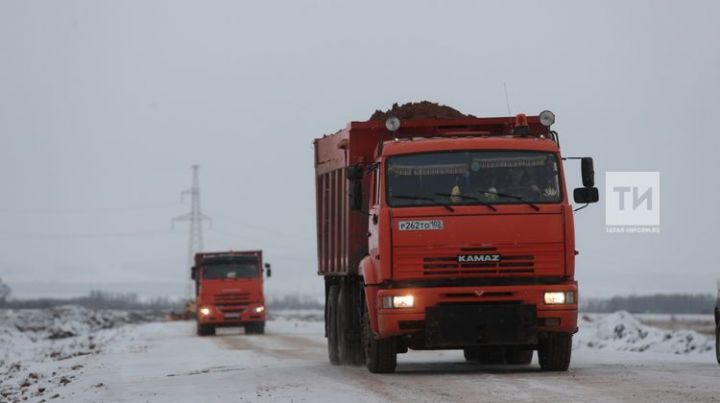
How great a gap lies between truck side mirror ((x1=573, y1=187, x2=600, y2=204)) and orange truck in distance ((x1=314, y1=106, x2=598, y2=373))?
14 mm

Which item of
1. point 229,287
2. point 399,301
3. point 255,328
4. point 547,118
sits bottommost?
point 255,328

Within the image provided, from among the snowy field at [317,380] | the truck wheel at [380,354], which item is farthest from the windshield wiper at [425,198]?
the snowy field at [317,380]

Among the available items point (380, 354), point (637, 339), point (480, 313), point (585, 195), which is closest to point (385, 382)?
point (480, 313)

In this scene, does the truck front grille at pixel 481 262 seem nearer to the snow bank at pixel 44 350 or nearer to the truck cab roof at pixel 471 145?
the truck cab roof at pixel 471 145

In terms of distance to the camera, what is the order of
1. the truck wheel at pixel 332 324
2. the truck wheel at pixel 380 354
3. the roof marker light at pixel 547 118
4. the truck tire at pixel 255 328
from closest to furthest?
the truck wheel at pixel 380 354 < the roof marker light at pixel 547 118 < the truck wheel at pixel 332 324 < the truck tire at pixel 255 328

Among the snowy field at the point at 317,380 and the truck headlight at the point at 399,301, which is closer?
the snowy field at the point at 317,380

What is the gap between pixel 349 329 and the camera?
22188 mm

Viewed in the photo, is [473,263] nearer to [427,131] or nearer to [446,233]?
[446,233]

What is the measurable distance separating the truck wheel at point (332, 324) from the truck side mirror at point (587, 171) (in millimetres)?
6532

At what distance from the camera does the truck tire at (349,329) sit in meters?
22.1

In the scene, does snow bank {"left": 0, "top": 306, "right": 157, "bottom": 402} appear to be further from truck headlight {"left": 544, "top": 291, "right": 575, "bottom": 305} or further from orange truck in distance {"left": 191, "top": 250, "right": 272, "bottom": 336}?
truck headlight {"left": 544, "top": 291, "right": 575, "bottom": 305}

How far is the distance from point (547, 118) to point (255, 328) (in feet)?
105

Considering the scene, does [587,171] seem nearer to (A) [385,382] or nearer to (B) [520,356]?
(A) [385,382]

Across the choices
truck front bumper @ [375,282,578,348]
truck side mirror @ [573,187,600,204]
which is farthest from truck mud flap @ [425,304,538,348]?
truck side mirror @ [573,187,600,204]
